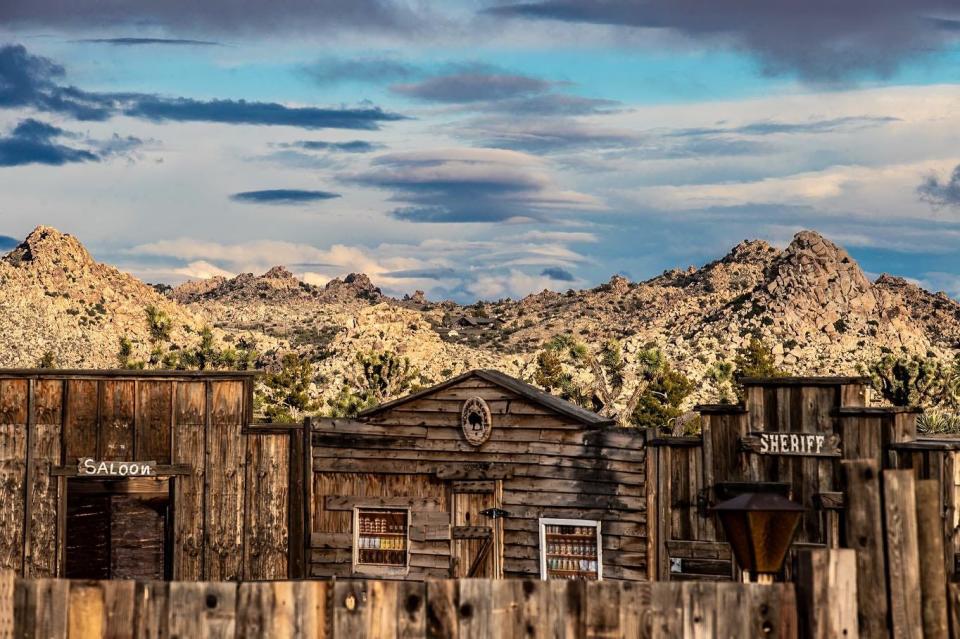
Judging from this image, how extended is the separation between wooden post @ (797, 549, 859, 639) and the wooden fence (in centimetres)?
26

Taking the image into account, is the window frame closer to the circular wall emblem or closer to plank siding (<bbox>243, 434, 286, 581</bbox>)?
plank siding (<bbox>243, 434, 286, 581</bbox>)

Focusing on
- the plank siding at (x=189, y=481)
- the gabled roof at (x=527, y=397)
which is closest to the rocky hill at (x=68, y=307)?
the plank siding at (x=189, y=481)

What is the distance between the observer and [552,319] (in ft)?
345

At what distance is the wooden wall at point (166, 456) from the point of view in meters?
21.8

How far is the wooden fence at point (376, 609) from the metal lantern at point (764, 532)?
11.3 feet

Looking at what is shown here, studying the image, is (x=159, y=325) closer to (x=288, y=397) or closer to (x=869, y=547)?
(x=288, y=397)

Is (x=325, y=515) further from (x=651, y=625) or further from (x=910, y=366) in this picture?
(x=910, y=366)

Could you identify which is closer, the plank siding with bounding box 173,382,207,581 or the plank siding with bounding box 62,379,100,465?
the plank siding with bounding box 62,379,100,465

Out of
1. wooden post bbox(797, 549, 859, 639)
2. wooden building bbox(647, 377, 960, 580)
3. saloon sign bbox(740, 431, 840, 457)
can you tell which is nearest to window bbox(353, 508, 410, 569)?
wooden building bbox(647, 377, 960, 580)

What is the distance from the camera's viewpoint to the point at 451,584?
6.02m

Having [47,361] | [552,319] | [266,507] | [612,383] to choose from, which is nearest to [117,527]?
[266,507]

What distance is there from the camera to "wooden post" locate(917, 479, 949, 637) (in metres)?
6.03

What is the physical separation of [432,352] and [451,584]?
80426mm

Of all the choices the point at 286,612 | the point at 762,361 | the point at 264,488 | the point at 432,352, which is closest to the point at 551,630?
the point at 286,612
